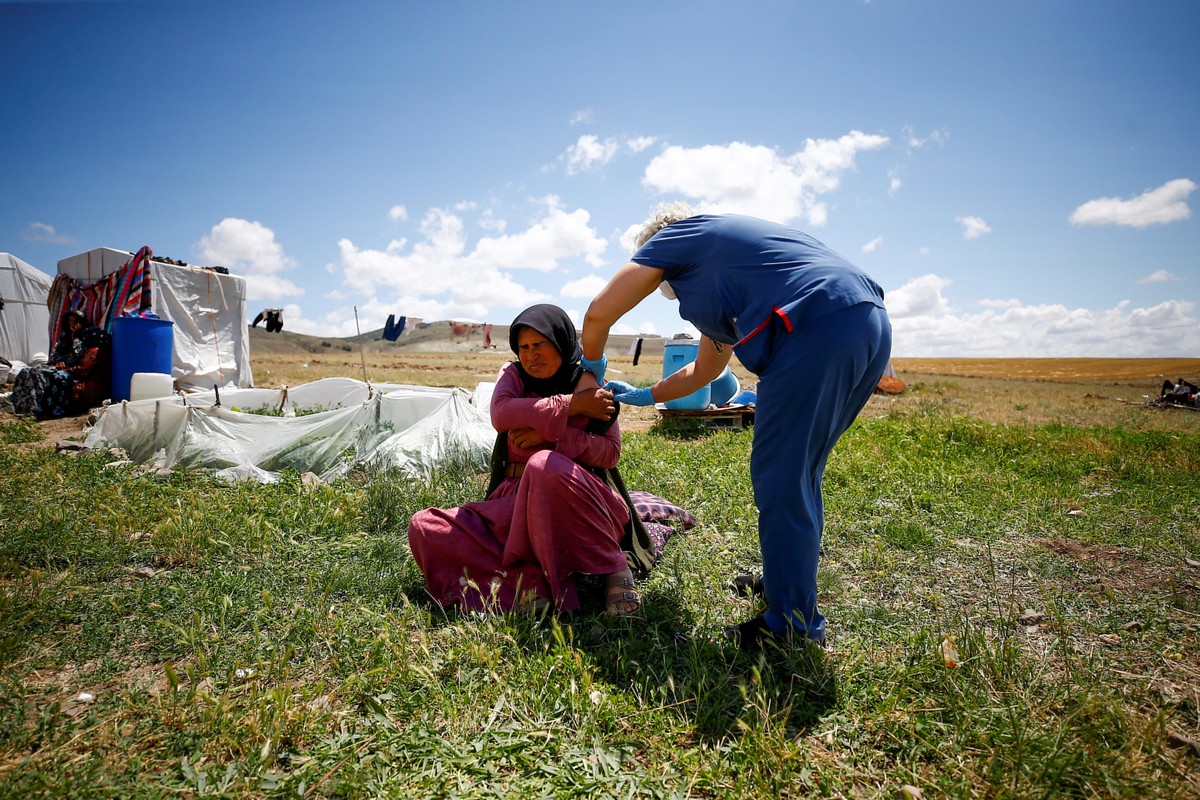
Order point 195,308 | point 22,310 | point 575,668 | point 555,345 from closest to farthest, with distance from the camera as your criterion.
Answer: point 575,668, point 555,345, point 195,308, point 22,310

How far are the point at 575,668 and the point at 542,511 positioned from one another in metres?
0.64

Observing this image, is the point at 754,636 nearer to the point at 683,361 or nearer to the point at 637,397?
the point at 637,397

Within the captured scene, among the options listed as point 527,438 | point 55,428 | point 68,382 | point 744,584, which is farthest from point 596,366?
point 68,382

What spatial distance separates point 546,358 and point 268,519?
2103mm

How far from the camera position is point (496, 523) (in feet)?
8.27

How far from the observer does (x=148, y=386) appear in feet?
25.5

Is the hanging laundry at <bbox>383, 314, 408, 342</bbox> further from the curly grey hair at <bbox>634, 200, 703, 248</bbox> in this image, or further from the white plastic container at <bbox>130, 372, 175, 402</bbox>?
the curly grey hair at <bbox>634, 200, 703, 248</bbox>

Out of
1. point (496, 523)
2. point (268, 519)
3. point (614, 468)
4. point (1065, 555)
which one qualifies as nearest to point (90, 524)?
point (268, 519)

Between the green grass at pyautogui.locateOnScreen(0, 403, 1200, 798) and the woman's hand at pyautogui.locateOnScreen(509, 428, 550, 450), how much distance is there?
2.37 ft

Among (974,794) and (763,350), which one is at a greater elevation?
(763,350)

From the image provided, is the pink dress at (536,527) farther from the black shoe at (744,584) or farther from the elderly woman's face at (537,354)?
the black shoe at (744,584)

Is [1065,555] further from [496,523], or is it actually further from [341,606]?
[341,606]

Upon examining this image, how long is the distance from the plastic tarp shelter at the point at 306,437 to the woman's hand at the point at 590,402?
2262 mm

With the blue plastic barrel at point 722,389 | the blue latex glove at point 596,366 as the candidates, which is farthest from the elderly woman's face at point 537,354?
the blue plastic barrel at point 722,389
